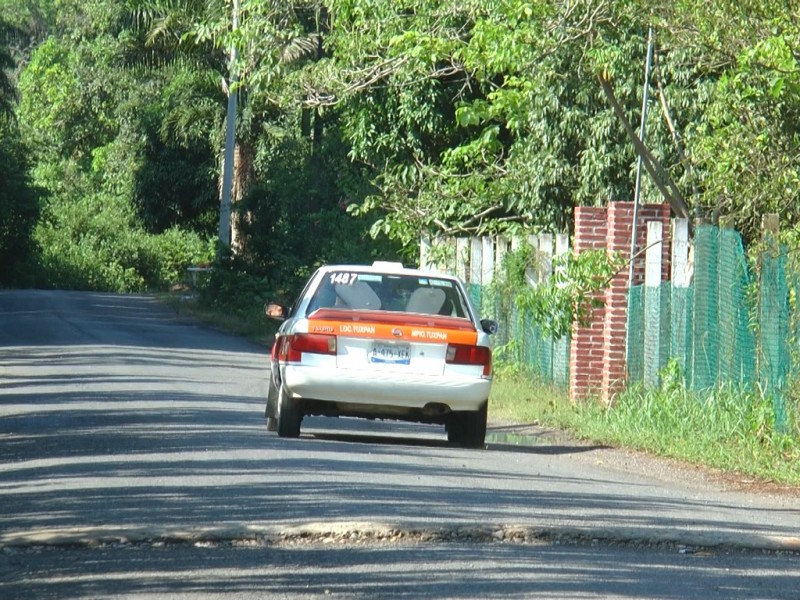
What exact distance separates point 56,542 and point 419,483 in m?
3.36

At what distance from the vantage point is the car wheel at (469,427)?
14703mm

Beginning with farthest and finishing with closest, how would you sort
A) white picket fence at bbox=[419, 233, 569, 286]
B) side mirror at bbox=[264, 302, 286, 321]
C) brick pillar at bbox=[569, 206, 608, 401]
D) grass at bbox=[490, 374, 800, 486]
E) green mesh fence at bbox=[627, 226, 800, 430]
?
white picket fence at bbox=[419, 233, 569, 286] → brick pillar at bbox=[569, 206, 608, 401] → side mirror at bbox=[264, 302, 286, 321] → green mesh fence at bbox=[627, 226, 800, 430] → grass at bbox=[490, 374, 800, 486]

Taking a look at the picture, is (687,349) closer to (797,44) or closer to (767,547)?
(797,44)

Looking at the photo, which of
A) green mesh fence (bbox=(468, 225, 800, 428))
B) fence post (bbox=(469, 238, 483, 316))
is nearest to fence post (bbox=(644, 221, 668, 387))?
green mesh fence (bbox=(468, 225, 800, 428))

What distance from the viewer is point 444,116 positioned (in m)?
30.3

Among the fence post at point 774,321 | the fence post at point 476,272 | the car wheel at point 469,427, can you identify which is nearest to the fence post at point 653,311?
the fence post at point 774,321

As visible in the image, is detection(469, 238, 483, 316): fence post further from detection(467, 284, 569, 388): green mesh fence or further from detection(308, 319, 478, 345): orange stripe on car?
detection(308, 319, 478, 345): orange stripe on car

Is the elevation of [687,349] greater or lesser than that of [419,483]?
greater

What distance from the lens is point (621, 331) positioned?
18641mm

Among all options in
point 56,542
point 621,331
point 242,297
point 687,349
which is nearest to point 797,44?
point 687,349

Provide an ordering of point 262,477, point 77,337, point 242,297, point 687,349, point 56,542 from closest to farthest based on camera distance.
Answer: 1. point 56,542
2. point 262,477
3. point 687,349
4. point 77,337
5. point 242,297

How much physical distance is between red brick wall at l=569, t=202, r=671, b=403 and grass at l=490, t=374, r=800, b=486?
371mm

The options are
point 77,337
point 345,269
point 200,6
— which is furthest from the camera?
point 200,6

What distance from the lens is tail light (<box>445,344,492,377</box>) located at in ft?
46.9
